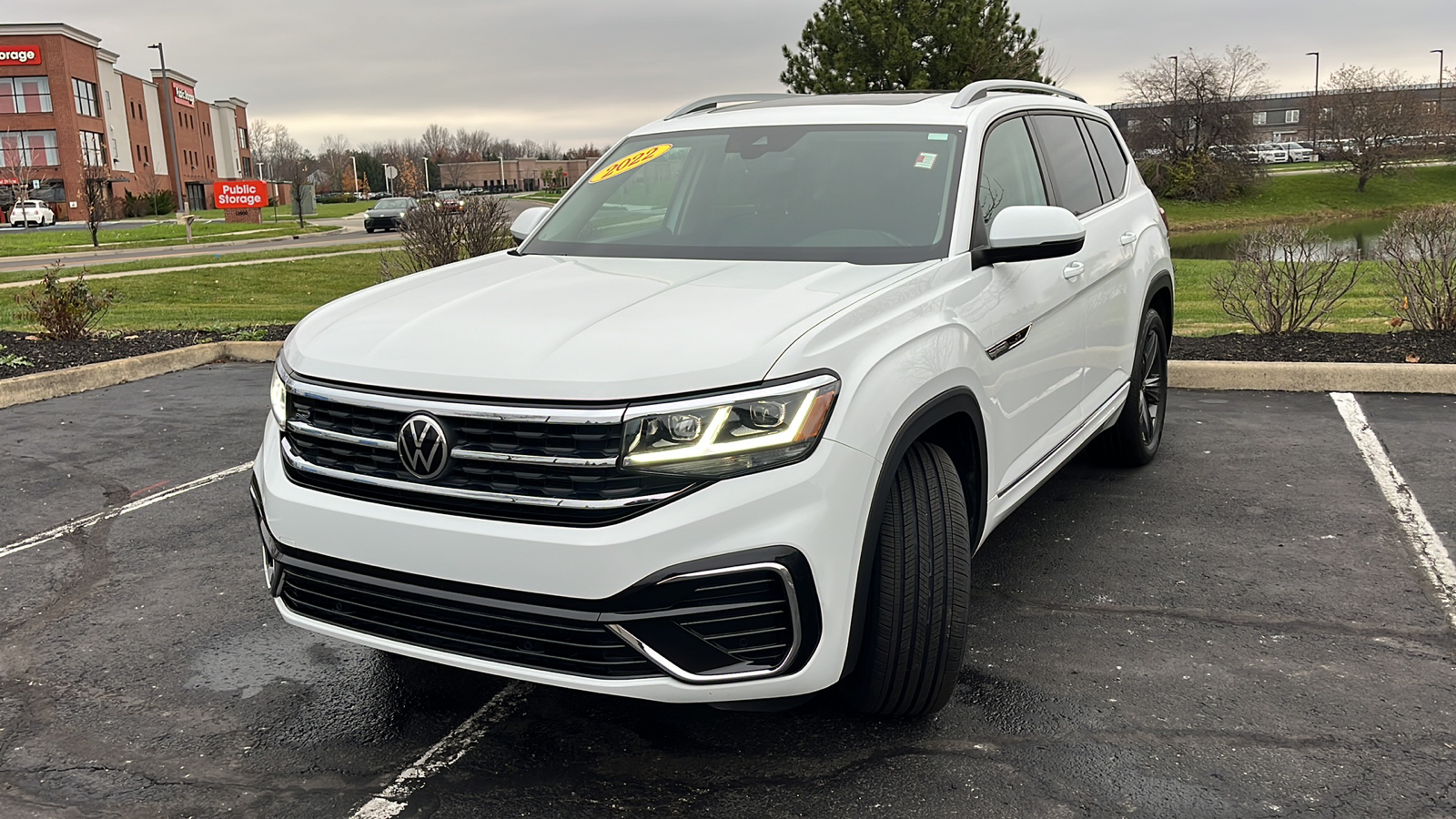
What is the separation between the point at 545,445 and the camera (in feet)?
9.02

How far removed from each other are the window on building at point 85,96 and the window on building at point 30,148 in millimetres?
2591

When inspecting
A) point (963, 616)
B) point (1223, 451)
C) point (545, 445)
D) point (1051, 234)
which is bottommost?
point (1223, 451)

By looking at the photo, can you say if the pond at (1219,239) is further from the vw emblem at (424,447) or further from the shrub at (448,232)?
the vw emblem at (424,447)

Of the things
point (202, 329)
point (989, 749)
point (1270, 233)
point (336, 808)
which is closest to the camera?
point (336, 808)

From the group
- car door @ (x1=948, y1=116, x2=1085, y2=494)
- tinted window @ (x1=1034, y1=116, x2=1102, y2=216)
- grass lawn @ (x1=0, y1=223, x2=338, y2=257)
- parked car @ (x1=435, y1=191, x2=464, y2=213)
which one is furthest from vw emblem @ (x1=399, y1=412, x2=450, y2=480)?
grass lawn @ (x1=0, y1=223, x2=338, y2=257)

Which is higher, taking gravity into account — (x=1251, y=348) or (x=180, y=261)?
(x=180, y=261)

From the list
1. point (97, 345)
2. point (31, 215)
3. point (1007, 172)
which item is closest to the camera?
point (1007, 172)

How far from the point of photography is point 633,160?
4.82 m

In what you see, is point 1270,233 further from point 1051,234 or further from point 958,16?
point 958,16

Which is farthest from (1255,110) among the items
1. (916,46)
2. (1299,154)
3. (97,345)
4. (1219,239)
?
(97,345)

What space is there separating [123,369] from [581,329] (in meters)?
8.16

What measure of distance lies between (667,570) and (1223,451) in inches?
193

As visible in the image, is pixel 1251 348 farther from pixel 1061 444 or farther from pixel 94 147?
pixel 94 147

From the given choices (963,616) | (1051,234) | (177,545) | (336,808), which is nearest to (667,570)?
(963,616)
